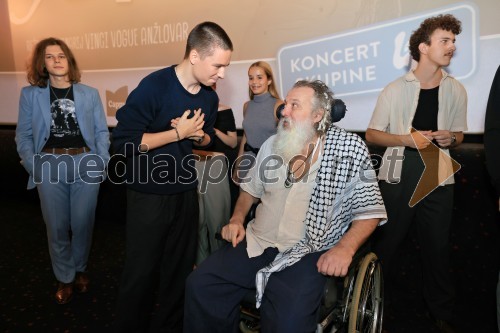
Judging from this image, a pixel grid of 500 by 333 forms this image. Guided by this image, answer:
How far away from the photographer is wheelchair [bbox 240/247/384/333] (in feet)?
5.47

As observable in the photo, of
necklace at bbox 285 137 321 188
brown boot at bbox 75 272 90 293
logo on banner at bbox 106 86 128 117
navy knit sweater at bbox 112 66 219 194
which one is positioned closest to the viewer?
navy knit sweater at bbox 112 66 219 194

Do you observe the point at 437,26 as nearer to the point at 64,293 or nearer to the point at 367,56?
the point at 367,56

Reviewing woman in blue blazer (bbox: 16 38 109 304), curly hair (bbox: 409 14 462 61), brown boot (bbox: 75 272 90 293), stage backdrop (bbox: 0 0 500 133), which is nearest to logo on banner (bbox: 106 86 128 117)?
stage backdrop (bbox: 0 0 500 133)

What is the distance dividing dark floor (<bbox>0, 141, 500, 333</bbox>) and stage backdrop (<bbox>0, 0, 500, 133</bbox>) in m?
0.53

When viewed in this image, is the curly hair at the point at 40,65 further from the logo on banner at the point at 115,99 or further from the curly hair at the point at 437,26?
the curly hair at the point at 437,26

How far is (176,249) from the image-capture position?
83.7 inches

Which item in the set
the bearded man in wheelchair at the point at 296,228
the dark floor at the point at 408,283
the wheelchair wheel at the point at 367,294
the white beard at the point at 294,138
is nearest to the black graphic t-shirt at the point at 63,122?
the dark floor at the point at 408,283

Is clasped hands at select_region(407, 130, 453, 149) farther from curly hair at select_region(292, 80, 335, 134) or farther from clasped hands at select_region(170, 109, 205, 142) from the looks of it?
clasped hands at select_region(170, 109, 205, 142)

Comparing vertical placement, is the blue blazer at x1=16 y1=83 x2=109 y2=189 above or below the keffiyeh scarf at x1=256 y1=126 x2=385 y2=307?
above

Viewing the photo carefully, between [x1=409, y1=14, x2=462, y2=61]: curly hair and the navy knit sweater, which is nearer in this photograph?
the navy knit sweater

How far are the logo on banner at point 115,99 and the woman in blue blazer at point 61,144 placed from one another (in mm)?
1486

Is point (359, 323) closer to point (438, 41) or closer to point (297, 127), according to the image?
point (297, 127)

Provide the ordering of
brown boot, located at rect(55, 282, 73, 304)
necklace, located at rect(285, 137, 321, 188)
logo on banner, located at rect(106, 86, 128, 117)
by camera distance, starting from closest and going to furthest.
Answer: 1. necklace, located at rect(285, 137, 321, 188)
2. brown boot, located at rect(55, 282, 73, 304)
3. logo on banner, located at rect(106, 86, 128, 117)

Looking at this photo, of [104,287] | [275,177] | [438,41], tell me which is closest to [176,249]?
[275,177]
